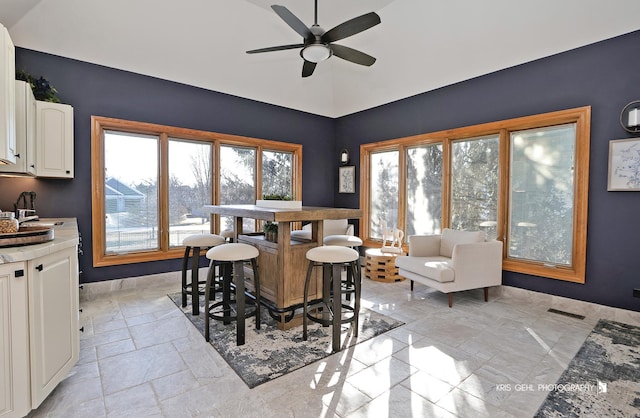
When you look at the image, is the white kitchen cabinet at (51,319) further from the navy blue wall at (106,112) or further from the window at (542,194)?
the window at (542,194)

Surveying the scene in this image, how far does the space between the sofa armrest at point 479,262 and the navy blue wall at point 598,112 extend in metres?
0.40

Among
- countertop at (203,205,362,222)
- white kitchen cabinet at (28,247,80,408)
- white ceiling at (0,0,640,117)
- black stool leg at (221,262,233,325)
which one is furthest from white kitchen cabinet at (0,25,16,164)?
black stool leg at (221,262,233,325)

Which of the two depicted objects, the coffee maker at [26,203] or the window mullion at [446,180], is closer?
the coffee maker at [26,203]

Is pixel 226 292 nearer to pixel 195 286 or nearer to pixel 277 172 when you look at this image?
pixel 195 286

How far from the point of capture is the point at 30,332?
1691 millimetres

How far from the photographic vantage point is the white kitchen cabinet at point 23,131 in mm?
2826

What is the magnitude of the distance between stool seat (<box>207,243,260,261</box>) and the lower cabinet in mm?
1060

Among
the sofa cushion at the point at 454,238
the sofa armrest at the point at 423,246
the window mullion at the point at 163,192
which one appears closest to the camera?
the sofa cushion at the point at 454,238

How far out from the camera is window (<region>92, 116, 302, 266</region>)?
4164mm

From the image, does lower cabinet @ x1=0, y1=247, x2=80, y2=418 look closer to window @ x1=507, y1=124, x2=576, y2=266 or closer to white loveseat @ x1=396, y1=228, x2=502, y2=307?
white loveseat @ x1=396, y1=228, x2=502, y2=307

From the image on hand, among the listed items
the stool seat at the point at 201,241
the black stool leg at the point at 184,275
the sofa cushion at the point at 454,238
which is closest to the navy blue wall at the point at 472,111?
the sofa cushion at the point at 454,238

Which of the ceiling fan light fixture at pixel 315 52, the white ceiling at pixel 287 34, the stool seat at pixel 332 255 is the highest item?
the white ceiling at pixel 287 34

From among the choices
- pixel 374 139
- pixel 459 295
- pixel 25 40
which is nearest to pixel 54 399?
pixel 25 40

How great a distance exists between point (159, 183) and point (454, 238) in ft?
14.2
